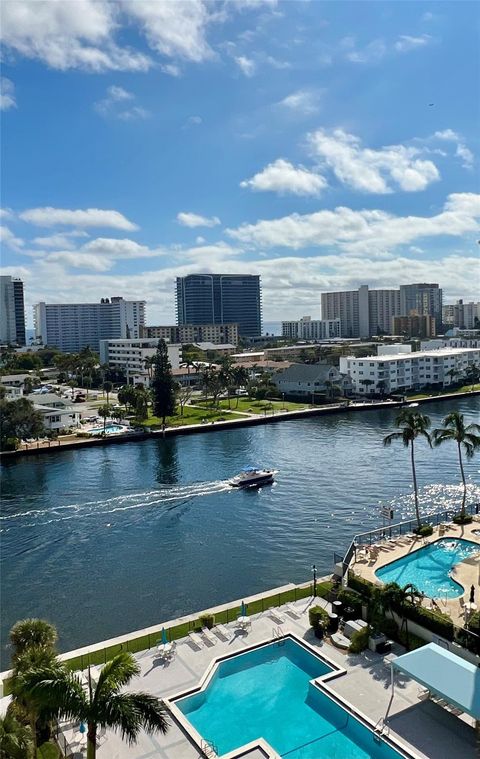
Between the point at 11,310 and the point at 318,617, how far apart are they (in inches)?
7199

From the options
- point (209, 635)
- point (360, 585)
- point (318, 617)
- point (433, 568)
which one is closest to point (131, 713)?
point (209, 635)

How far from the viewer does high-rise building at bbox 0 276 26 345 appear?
182212 mm

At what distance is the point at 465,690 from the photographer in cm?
1323

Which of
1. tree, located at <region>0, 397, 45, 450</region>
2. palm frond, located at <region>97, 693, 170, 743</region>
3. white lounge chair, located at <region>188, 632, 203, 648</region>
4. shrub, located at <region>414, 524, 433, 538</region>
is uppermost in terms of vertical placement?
palm frond, located at <region>97, 693, 170, 743</region>

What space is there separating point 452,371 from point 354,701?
7981 cm

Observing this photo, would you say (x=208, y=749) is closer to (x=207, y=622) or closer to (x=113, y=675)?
(x=113, y=675)

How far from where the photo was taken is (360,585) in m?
19.8

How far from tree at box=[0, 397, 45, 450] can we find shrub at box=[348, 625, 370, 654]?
42746mm

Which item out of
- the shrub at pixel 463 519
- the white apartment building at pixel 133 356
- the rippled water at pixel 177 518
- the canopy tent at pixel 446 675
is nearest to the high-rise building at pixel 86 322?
the white apartment building at pixel 133 356

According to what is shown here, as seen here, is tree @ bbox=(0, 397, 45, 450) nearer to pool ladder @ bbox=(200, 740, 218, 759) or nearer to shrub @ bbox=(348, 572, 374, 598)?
shrub @ bbox=(348, 572, 374, 598)

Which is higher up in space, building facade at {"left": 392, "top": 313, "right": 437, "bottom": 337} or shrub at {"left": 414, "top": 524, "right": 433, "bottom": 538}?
building facade at {"left": 392, "top": 313, "right": 437, "bottom": 337}

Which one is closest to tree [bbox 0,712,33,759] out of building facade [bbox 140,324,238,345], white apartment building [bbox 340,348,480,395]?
white apartment building [bbox 340,348,480,395]

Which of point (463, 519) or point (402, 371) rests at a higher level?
point (402, 371)

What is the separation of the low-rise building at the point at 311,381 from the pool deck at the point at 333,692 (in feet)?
198
